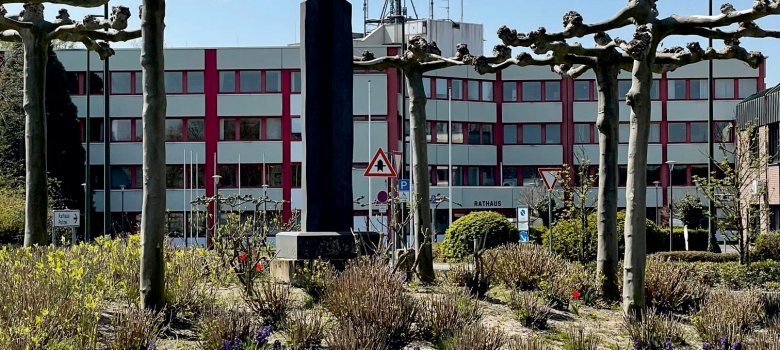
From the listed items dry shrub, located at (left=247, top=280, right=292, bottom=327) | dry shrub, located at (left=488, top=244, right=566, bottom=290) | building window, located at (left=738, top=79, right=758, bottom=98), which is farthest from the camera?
building window, located at (left=738, top=79, right=758, bottom=98)

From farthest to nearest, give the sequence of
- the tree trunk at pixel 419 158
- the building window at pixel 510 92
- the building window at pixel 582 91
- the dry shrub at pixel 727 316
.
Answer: the building window at pixel 510 92 → the building window at pixel 582 91 → the tree trunk at pixel 419 158 → the dry shrub at pixel 727 316

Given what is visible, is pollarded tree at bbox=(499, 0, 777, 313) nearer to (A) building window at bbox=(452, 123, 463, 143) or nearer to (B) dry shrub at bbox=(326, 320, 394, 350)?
(B) dry shrub at bbox=(326, 320, 394, 350)

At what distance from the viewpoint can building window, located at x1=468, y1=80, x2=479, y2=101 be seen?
222 feet

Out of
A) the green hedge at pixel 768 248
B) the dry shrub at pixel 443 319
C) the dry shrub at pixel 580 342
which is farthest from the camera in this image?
the green hedge at pixel 768 248

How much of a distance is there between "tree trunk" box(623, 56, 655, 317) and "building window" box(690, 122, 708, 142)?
57646 mm

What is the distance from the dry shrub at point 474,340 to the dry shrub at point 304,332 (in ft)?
3.52

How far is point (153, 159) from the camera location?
10.3 m

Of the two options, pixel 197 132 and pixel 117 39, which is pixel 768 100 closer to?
pixel 197 132

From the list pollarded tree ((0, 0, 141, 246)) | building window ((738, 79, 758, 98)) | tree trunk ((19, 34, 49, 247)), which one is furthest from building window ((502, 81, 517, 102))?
tree trunk ((19, 34, 49, 247))

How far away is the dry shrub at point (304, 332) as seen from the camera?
950cm

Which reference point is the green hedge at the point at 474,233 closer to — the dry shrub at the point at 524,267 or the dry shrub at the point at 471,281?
the dry shrub at the point at 524,267

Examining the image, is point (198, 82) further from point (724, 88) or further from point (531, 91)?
point (724, 88)

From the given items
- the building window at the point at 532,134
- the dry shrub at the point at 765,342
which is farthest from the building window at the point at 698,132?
the dry shrub at the point at 765,342

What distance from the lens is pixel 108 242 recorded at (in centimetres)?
1366
